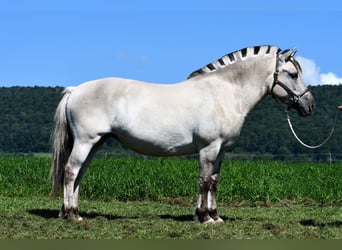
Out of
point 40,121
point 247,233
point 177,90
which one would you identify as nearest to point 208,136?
point 177,90

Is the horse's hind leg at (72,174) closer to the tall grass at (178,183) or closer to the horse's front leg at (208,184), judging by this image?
the horse's front leg at (208,184)

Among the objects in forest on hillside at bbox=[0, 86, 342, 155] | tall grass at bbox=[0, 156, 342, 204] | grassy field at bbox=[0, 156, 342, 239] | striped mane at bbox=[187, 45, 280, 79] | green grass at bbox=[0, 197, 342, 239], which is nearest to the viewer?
green grass at bbox=[0, 197, 342, 239]

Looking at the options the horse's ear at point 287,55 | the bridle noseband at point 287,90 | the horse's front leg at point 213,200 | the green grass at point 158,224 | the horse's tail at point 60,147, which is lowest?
the green grass at point 158,224

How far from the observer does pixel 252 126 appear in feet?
228

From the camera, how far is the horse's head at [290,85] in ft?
31.2

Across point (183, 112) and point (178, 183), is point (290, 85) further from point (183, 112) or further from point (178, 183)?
point (178, 183)

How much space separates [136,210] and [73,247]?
16.8ft

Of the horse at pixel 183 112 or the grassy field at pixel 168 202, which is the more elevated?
the horse at pixel 183 112

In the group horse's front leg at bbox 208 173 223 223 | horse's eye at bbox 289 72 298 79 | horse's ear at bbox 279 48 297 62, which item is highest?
horse's ear at bbox 279 48 297 62

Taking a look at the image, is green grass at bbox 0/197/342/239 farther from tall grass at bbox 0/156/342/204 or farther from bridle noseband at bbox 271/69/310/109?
tall grass at bbox 0/156/342/204

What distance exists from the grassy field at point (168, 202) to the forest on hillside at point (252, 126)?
3395 cm

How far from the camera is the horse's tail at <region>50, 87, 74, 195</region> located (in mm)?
9688

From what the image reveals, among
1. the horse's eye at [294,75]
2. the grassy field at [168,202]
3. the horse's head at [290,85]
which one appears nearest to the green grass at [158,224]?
the grassy field at [168,202]

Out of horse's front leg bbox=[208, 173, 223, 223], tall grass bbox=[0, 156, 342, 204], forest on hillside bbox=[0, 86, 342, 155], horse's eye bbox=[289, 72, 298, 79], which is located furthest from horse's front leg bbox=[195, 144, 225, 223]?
forest on hillside bbox=[0, 86, 342, 155]
